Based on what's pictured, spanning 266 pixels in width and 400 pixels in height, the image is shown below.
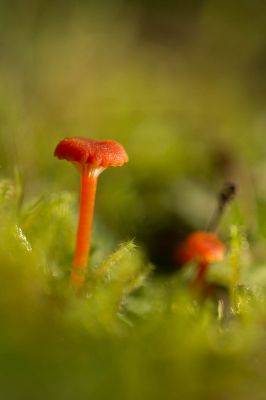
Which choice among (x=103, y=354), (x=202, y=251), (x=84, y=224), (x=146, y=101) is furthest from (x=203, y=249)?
(x=146, y=101)

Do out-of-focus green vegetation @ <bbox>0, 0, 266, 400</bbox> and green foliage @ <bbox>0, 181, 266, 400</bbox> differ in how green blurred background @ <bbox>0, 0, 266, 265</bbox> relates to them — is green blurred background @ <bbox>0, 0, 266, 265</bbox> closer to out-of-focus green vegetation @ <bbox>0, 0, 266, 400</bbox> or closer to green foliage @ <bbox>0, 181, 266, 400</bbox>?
out-of-focus green vegetation @ <bbox>0, 0, 266, 400</bbox>

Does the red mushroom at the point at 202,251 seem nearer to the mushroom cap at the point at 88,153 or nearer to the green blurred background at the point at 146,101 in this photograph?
the green blurred background at the point at 146,101

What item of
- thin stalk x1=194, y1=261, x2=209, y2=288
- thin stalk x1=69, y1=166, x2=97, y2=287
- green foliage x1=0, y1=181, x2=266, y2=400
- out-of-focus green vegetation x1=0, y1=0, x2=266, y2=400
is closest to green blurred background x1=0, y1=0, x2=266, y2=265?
out-of-focus green vegetation x1=0, y1=0, x2=266, y2=400

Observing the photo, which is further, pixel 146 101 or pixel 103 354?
A: pixel 146 101

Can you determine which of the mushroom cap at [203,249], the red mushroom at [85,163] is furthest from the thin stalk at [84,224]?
the mushroom cap at [203,249]

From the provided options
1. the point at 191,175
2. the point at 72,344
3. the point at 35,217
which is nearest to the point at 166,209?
the point at 191,175

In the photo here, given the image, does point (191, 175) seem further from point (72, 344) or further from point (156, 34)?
point (156, 34)

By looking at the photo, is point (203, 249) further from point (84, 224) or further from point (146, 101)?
point (146, 101)
